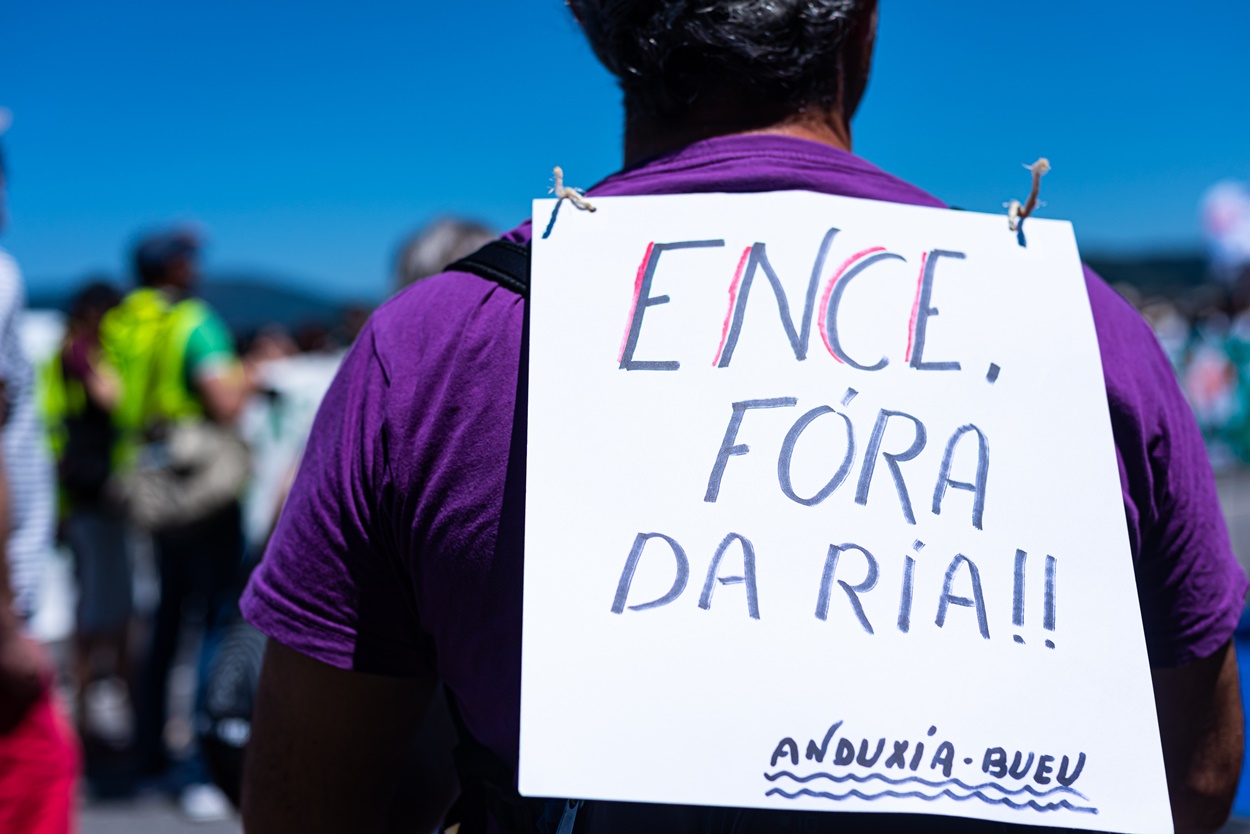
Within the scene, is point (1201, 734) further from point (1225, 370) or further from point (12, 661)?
point (1225, 370)

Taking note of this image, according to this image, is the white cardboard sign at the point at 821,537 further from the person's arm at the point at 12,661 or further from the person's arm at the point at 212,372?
the person's arm at the point at 212,372

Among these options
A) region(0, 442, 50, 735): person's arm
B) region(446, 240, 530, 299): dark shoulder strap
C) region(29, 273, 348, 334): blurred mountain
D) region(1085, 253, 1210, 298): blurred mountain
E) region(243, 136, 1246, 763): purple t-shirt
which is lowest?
region(0, 442, 50, 735): person's arm

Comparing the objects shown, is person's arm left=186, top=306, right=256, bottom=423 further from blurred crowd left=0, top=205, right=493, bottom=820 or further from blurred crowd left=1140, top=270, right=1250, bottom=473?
blurred crowd left=1140, top=270, right=1250, bottom=473

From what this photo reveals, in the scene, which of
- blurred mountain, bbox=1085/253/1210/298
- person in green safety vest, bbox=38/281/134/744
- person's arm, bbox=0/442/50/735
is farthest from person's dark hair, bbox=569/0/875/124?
blurred mountain, bbox=1085/253/1210/298

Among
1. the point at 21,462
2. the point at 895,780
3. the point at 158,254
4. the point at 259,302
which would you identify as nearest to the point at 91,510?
the point at 158,254

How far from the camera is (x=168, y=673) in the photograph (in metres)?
3.88

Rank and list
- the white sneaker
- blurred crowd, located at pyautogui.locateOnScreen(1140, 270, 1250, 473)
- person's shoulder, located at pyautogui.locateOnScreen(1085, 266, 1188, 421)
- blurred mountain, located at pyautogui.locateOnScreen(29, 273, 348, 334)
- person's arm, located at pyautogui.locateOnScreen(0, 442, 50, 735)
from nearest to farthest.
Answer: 1. person's shoulder, located at pyautogui.locateOnScreen(1085, 266, 1188, 421)
2. person's arm, located at pyautogui.locateOnScreen(0, 442, 50, 735)
3. the white sneaker
4. blurred crowd, located at pyautogui.locateOnScreen(1140, 270, 1250, 473)
5. blurred mountain, located at pyautogui.locateOnScreen(29, 273, 348, 334)

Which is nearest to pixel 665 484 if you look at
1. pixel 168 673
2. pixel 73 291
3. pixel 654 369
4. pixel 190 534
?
pixel 654 369

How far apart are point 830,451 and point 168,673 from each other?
3.62 m

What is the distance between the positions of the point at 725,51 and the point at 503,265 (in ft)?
0.90

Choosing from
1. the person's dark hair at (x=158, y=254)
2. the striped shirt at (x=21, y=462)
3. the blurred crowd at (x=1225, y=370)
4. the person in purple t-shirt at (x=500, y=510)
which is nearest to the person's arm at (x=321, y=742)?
the person in purple t-shirt at (x=500, y=510)

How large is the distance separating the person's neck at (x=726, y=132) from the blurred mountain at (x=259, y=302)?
7.80 metres

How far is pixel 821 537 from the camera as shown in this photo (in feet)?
2.74

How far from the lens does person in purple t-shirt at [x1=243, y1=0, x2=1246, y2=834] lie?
88 cm
